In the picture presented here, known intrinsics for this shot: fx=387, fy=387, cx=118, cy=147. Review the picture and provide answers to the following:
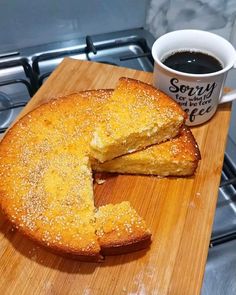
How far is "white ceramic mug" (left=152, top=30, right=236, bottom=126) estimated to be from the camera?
2.68 ft

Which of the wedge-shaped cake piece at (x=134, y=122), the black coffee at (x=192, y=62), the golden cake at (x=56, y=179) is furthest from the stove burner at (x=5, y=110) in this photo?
Result: the black coffee at (x=192, y=62)

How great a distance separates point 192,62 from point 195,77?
0.28 feet

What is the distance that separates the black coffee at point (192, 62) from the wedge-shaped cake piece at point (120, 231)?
34cm

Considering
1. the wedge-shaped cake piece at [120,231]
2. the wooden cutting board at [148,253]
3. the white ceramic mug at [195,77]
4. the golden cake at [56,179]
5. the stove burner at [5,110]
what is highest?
the white ceramic mug at [195,77]

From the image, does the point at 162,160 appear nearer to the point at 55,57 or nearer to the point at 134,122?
the point at 134,122

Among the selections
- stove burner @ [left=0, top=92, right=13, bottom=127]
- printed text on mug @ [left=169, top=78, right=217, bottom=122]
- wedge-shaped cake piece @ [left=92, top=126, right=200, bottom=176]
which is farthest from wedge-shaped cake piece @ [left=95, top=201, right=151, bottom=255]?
stove burner @ [left=0, top=92, right=13, bottom=127]

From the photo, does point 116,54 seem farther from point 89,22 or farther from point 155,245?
point 155,245

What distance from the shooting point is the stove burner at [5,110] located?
0.99 meters

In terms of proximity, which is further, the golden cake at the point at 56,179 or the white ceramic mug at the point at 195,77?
the white ceramic mug at the point at 195,77

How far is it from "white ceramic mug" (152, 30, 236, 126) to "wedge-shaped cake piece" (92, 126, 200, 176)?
89 millimetres

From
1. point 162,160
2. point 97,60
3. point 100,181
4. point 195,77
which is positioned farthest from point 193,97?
point 97,60

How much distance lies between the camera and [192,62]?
0.87 meters

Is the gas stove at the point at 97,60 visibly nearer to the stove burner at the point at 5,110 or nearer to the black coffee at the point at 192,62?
the stove burner at the point at 5,110

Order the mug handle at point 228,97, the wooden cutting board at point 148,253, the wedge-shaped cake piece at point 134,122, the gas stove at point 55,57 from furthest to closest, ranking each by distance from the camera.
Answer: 1. the gas stove at point 55,57
2. the mug handle at point 228,97
3. the wedge-shaped cake piece at point 134,122
4. the wooden cutting board at point 148,253
